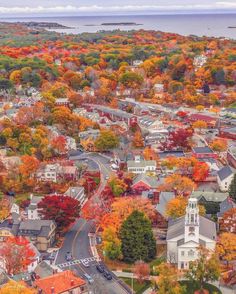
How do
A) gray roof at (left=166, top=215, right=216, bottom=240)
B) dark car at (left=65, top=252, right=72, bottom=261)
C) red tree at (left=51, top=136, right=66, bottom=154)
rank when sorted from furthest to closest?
red tree at (left=51, top=136, right=66, bottom=154) → dark car at (left=65, top=252, right=72, bottom=261) → gray roof at (left=166, top=215, right=216, bottom=240)

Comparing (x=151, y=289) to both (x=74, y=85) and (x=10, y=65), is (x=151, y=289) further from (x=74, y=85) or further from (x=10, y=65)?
(x=10, y=65)

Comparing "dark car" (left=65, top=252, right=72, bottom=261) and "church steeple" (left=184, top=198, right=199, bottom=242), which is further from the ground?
"church steeple" (left=184, top=198, right=199, bottom=242)

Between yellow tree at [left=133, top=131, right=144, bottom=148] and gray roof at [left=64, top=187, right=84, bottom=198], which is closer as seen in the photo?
gray roof at [left=64, top=187, right=84, bottom=198]

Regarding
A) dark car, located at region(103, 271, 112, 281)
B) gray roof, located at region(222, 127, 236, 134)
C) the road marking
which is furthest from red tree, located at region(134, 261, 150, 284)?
gray roof, located at region(222, 127, 236, 134)

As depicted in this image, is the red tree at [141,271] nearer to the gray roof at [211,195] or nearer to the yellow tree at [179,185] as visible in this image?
the gray roof at [211,195]

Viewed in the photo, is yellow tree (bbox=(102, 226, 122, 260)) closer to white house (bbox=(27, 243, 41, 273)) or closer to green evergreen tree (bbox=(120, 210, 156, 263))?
green evergreen tree (bbox=(120, 210, 156, 263))

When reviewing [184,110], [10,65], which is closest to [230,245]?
[184,110]
